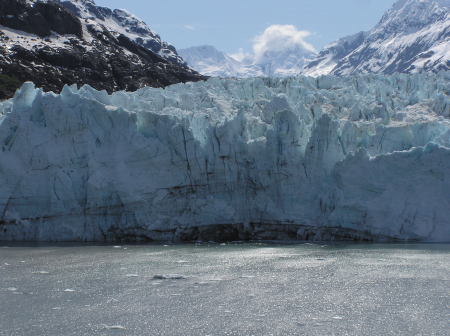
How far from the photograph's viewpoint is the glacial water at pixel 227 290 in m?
7.39

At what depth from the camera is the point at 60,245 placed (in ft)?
44.0

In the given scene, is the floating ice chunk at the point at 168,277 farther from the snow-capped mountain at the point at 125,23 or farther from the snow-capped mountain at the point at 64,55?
the snow-capped mountain at the point at 125,23

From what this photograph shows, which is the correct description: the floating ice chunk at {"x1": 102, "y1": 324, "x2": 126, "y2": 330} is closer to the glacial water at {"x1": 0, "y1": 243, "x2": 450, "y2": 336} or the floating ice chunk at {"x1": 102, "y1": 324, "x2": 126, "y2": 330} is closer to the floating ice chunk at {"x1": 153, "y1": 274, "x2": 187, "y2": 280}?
the glacial water at {"x1": 0, "y1": 243, "x2": 450, "y2": 336}

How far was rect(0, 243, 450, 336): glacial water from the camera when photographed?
7387mm

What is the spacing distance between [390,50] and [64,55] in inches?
4252

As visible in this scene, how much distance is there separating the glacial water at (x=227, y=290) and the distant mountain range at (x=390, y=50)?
95059mm

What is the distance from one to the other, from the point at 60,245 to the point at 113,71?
3169cm

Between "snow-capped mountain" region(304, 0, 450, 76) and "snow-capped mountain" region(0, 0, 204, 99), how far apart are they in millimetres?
66244

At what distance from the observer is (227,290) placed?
29.7 ft

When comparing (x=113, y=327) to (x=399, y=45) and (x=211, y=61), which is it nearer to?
(x=399, y=45)

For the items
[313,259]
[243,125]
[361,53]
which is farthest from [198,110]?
[361,53]

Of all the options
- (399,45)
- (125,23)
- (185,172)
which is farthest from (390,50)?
(185,172)

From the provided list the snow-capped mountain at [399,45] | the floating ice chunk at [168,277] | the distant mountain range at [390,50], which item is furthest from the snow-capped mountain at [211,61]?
the floating ice chunk at [168,277]

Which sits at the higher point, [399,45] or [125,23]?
[399,45]
